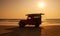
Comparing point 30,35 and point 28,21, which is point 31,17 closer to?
point 28,21

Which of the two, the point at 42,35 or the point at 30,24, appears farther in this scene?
the point at 30,24

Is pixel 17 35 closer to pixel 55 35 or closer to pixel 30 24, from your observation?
pixel 55 35

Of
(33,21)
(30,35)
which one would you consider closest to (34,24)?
(33,21)

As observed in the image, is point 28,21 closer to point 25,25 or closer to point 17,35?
point 25,25

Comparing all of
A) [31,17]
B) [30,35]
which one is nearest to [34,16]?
[31,17]

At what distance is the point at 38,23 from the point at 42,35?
809 centimetres

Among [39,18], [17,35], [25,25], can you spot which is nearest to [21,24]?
[25,25]

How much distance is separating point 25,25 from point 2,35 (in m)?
8.69

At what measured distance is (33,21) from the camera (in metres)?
24.0

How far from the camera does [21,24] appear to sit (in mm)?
24031

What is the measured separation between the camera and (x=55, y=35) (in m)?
15.7

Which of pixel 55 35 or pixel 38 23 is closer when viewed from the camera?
pixel 55 35

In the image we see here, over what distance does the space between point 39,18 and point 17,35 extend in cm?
874

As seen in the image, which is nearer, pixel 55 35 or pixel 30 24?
pixel 55 35
